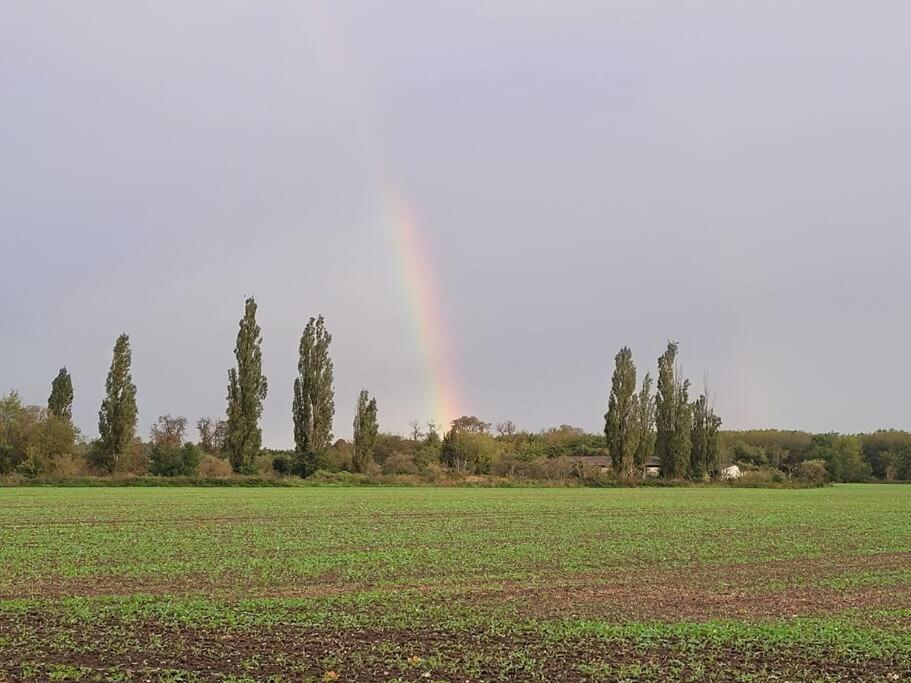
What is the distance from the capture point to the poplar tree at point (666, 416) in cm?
10044

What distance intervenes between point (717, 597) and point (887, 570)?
7.31 m

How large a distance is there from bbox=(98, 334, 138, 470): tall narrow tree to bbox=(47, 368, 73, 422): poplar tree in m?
12.1

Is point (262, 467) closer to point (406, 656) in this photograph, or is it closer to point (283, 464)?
point (283, 464)

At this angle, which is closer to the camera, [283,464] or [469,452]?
[283,464]

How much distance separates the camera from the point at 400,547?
2366 centimetres

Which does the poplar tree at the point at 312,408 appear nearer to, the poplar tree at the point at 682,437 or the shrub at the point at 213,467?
the shrub at the point at 213,467

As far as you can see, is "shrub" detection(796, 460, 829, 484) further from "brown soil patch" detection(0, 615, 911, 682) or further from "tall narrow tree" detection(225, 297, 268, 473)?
"brown soil patch" detection(0, 615, 911, 682)

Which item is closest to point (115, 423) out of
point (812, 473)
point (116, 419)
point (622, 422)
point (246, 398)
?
point (116, 419)

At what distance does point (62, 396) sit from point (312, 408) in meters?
28.1

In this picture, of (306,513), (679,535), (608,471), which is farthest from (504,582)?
(608,471)

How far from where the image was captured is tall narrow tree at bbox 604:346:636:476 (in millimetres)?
94875

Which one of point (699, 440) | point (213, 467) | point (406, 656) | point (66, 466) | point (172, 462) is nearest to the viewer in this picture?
point (406, 656)

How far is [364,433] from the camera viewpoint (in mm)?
89062

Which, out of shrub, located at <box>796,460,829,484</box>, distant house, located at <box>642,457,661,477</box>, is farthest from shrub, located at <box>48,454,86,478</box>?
shrub, located at <box>796,460,829,484</box>
